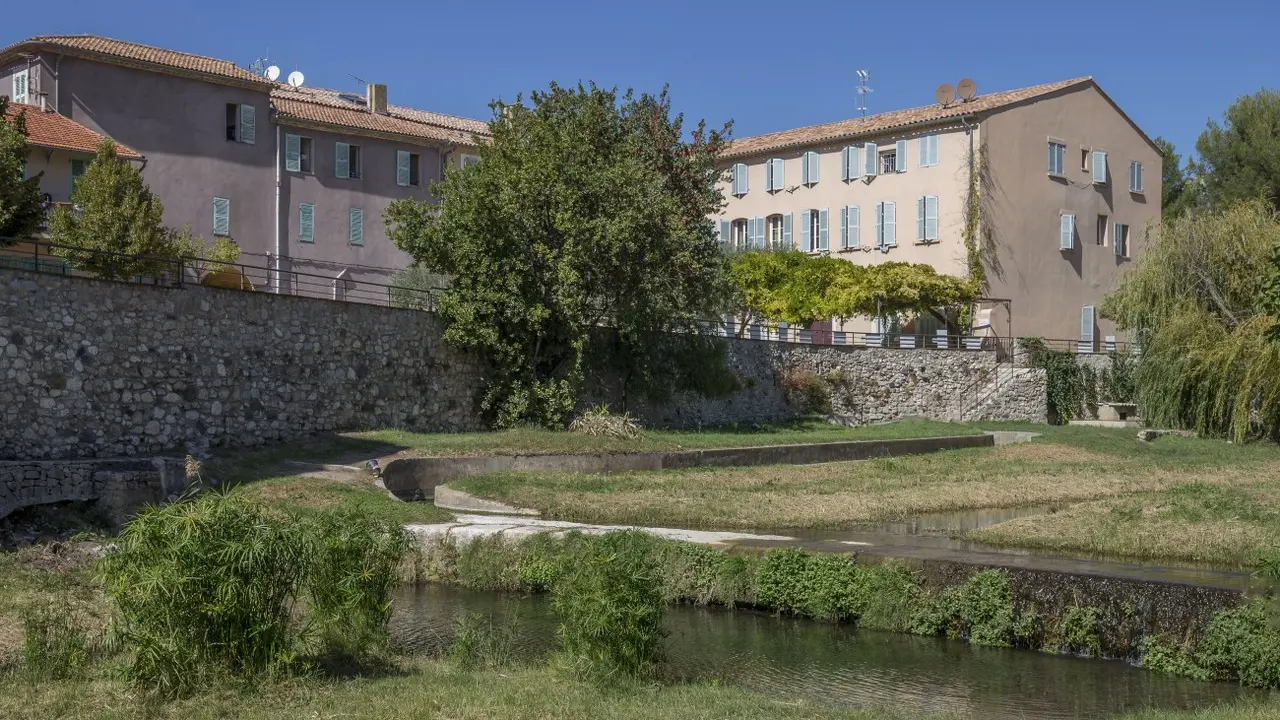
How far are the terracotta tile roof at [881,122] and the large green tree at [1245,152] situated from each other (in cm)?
1711

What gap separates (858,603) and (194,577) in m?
8.92

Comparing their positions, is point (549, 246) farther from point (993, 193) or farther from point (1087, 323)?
point (1087, 323)

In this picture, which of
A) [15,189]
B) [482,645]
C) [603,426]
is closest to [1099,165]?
[603,426]

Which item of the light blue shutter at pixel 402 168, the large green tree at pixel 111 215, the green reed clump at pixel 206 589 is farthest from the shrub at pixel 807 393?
the green reed clump at pixel 206 589

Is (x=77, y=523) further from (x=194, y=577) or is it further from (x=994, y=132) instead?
(x=994, y=132)

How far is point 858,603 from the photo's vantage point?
16.6 metres

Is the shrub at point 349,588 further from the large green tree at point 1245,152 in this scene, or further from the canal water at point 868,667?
the large green tree at point 1245,152

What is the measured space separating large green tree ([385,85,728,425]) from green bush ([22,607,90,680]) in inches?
996

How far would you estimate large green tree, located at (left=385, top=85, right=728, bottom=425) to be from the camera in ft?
122

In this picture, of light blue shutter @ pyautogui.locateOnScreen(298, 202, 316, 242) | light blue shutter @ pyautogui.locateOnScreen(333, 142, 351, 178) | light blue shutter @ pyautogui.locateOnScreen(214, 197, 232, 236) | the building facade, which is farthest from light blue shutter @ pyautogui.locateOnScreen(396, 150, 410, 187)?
light blue shutter @ pyautogui.locateOnScreen(214, 197, 232, 236)

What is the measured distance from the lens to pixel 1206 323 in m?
44.6

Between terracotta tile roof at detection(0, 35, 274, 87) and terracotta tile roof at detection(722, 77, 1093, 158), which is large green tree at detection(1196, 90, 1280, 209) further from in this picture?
terracotta tile roof at detection(0, 35, 274, 87)

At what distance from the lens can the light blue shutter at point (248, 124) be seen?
47.9 meters

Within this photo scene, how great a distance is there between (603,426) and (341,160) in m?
20.7
